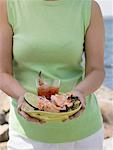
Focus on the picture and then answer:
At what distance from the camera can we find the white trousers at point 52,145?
1.85m

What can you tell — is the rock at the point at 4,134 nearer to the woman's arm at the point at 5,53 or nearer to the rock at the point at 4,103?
the rock at the point at 4,103

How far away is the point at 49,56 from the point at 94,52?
8.0 inches

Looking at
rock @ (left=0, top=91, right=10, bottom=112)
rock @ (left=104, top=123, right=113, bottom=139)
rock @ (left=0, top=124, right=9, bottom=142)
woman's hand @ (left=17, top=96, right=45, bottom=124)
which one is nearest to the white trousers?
woman's hand @ (left=17, top=96, right=45, bottom=124)

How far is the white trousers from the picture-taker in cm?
185

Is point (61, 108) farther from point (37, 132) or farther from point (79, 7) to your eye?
point (79, 7)

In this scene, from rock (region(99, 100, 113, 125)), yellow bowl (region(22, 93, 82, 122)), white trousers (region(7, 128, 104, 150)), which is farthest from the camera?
rock (region(99, 100, 113, 125))

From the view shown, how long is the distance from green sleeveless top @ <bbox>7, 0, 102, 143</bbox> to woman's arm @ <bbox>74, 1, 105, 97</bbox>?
0.03 meters

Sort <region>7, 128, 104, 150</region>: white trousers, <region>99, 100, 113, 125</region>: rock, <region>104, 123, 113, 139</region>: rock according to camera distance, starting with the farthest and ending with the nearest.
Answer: <region>99, 100, 113, 125</region>: rock, <region>104, 123, 113, 139</region>: rock, <region>7, 128, 104, 150</region>: white trousers

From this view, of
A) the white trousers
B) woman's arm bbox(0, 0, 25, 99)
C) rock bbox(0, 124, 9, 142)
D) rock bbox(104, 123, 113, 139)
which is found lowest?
rock bbox(104, 123, 113, 139)

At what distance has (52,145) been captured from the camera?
1.86m

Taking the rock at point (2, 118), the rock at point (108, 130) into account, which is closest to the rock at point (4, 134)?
the rock at point (2, 118)

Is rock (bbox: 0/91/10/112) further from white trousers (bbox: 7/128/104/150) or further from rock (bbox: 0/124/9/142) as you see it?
white trousers (bbox: 7/128/104/150)

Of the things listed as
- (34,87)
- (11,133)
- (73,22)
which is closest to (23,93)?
(34,87)

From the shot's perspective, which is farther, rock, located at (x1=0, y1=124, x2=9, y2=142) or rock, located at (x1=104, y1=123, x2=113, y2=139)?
rock, located at (x1=104, y1=123, x2=113, y2=139)
